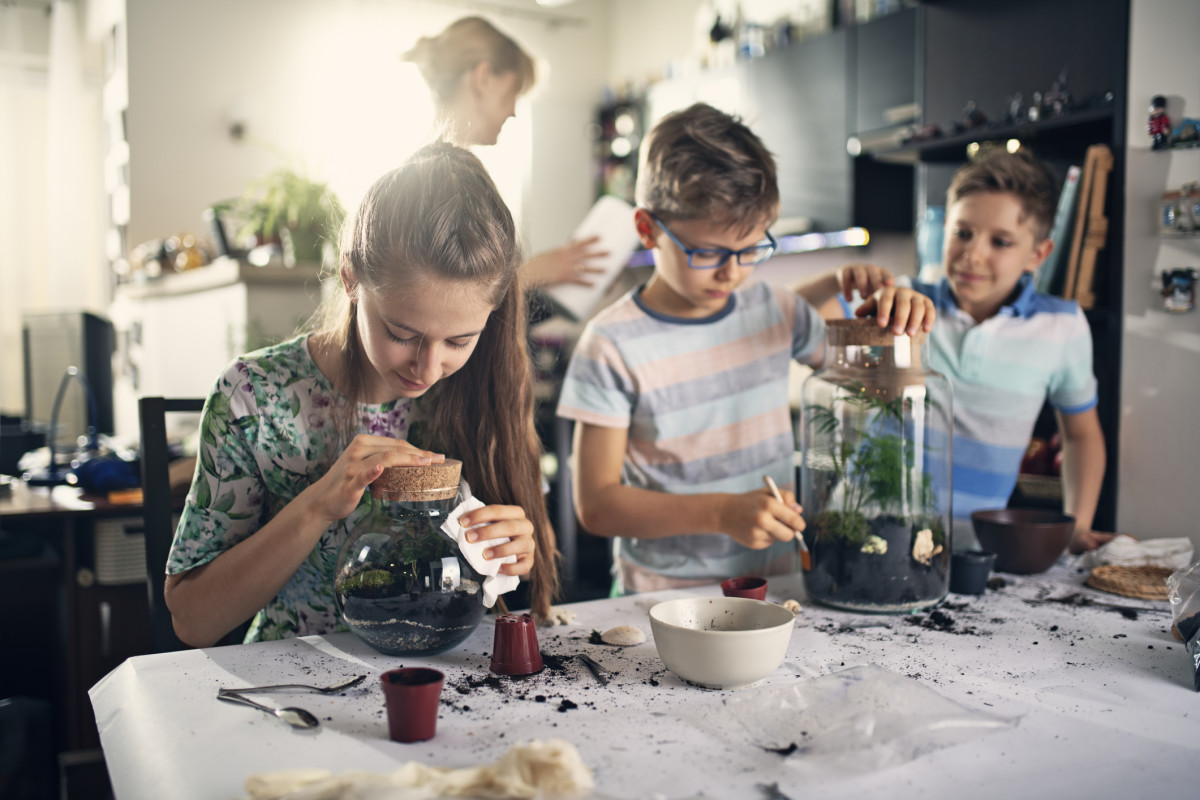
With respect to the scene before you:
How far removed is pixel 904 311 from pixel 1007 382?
1.49ft

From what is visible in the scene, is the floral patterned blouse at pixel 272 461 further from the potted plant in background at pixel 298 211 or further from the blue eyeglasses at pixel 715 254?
the potted plant in background at pixel 298 211

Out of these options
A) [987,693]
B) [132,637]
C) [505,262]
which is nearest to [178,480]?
[132,637]

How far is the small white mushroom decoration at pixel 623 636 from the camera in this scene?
1033 millimetres

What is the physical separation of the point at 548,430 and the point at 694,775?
122 inches

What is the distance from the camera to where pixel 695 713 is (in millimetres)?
828

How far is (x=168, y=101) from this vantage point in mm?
4191

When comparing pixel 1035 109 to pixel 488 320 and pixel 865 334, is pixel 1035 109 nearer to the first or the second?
pixel 865 334

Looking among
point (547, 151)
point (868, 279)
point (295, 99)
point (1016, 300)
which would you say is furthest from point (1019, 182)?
point (295, 99)

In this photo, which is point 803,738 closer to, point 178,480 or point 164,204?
point 178,480

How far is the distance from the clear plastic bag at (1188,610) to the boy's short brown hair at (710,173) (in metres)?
0.72

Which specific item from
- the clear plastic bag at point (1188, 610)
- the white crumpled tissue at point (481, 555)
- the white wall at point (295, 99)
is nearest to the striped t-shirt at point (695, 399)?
the white crumpled tissue at point (481, 555)

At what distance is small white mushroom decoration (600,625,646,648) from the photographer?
40.7 inches

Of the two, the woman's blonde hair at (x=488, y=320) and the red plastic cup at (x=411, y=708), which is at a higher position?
the woman's blonde hair at (x=488, y=320)

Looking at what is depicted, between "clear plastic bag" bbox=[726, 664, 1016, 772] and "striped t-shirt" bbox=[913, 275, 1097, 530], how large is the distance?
2.51 feet
